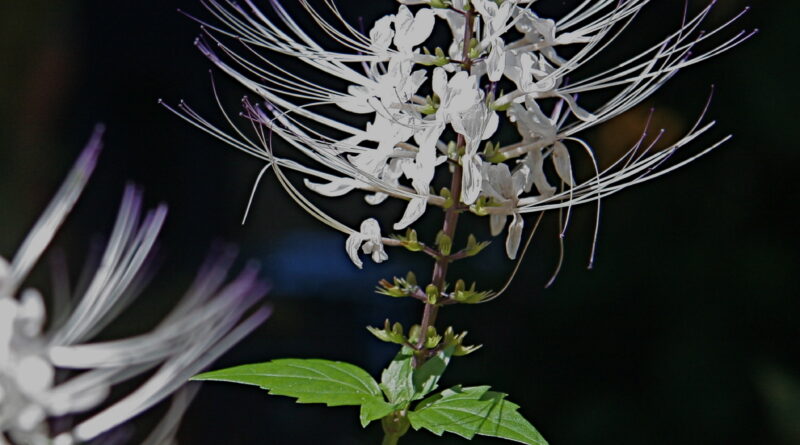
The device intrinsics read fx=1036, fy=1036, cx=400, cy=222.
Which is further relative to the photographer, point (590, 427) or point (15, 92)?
point (15, 92)

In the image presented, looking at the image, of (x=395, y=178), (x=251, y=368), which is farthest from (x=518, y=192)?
(x=251, y=368)

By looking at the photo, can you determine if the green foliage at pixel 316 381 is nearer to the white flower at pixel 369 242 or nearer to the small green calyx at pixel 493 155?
the white flower at pixel 369 242

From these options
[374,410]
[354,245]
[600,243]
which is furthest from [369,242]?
[600,243]

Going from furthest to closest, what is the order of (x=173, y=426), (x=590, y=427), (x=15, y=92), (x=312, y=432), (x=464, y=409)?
(x=312, y=432), (x=15, y=92), (x=590, y=427), (x=464, y=409), (x=173, y=426)

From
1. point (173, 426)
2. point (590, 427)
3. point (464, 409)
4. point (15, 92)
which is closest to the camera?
point (173, 426)

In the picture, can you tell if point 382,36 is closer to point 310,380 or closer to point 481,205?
point 481,205

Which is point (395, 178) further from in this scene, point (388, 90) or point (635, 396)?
point (635, 396)
